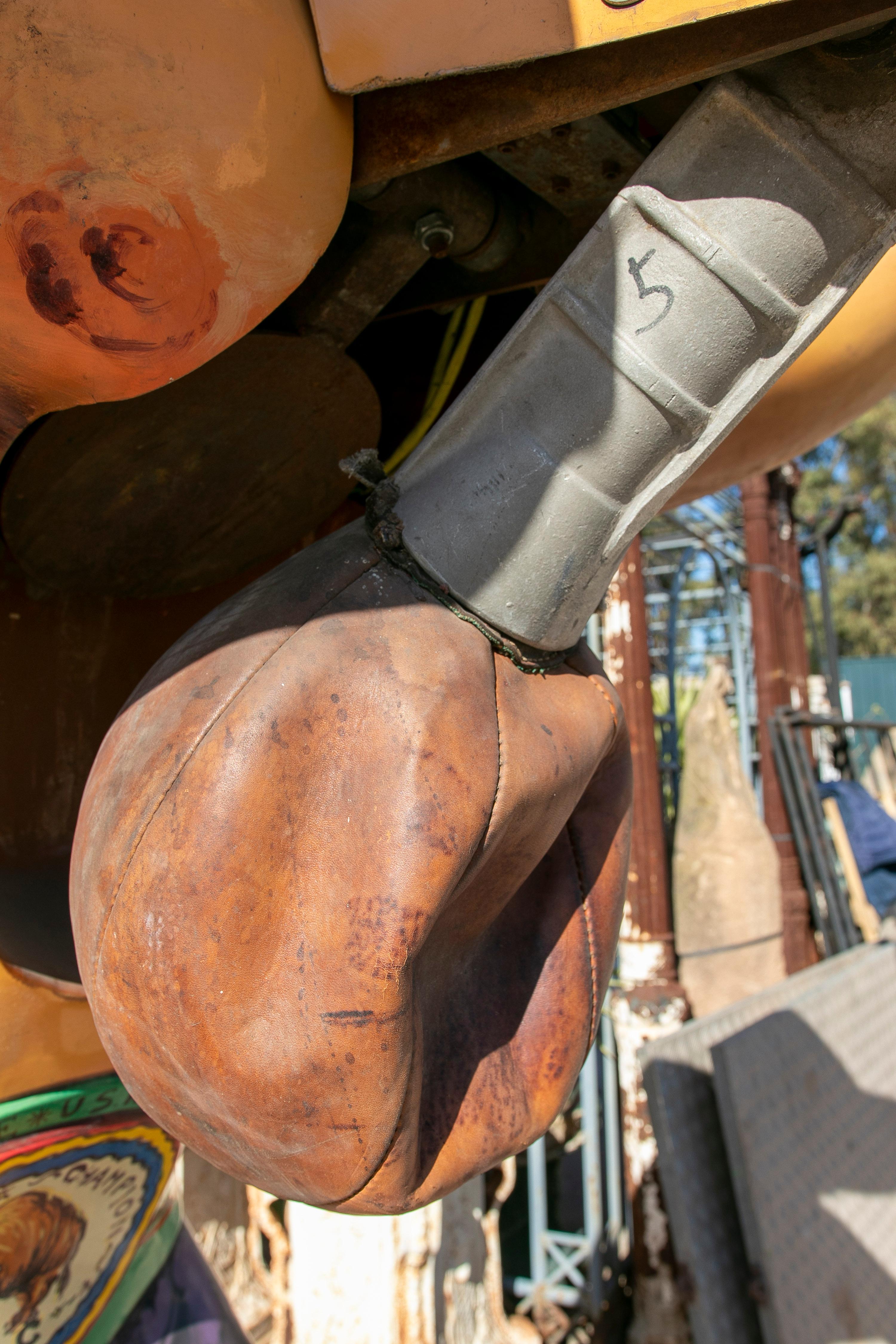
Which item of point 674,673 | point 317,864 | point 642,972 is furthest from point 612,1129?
point 317,864

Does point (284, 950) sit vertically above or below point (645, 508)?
below

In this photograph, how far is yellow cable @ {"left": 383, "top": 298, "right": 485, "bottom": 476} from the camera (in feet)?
3.75

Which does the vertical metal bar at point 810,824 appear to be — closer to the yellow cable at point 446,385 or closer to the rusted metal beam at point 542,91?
the yellow cable at point 446,385

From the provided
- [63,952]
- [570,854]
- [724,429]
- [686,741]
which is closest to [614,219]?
[724,429]

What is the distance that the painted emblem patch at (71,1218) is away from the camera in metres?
0.98

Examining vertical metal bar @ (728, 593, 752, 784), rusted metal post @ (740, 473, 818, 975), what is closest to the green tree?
rusted metal post @ (740, 473, 818, 975)

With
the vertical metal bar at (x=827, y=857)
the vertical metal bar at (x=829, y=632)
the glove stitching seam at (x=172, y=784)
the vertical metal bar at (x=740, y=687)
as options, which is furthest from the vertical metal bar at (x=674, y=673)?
the glove stitching seam at (x=172, y=784)

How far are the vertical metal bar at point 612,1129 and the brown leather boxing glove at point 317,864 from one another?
2827mm

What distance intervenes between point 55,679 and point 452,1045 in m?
0.59

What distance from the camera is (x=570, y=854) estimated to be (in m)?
0.93

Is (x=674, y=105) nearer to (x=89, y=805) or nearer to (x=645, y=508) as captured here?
(x=645, y=508)

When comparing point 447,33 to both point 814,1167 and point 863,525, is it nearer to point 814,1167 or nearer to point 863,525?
point 814,1167

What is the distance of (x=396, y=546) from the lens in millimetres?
778

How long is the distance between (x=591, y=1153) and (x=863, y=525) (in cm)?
1442
